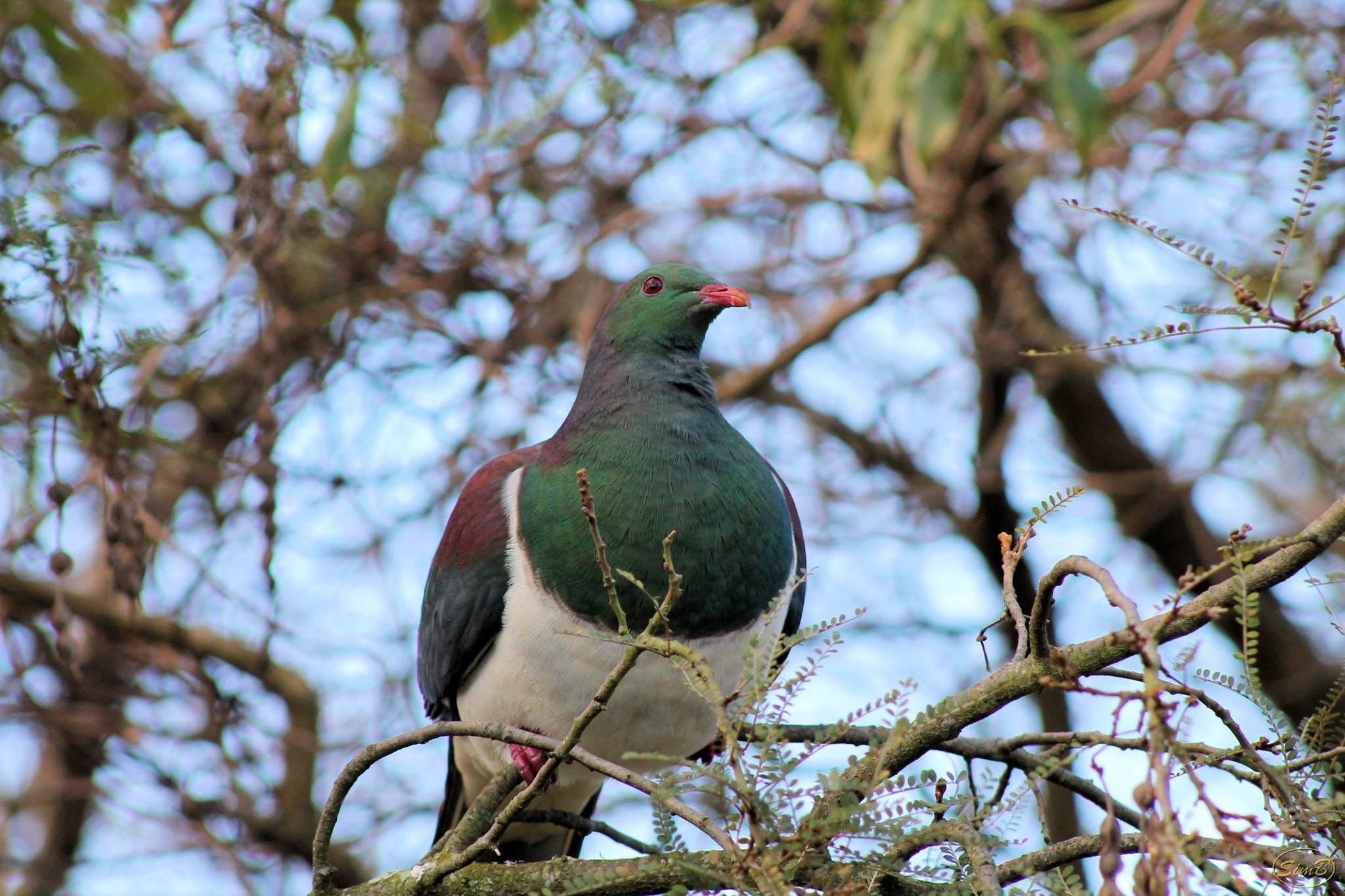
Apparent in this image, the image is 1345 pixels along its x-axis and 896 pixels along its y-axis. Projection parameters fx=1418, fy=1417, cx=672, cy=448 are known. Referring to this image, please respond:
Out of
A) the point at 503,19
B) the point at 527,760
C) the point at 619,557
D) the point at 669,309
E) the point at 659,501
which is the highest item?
the point at 503,19

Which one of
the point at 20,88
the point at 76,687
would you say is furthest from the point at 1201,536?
the point at 20,88

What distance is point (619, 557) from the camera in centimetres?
282

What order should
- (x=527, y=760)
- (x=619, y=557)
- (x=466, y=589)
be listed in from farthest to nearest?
(x=466, y=589) → (x=527, y=760) → (x=619, y=557)

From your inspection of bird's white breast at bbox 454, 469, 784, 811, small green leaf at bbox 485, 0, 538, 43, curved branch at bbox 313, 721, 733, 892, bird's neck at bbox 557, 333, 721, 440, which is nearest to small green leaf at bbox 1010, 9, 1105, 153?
bird's neck at bbox 557, 333, 721, 440

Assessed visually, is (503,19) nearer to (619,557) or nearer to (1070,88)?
(1070,88)

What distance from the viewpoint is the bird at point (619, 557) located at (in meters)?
2.85

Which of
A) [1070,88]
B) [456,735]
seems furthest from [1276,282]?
[1070,88]

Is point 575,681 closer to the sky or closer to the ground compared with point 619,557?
closer to the ground

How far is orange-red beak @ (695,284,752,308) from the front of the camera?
337 cm

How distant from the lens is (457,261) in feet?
17.7

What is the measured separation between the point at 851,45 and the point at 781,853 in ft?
14.5

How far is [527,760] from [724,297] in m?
1.17

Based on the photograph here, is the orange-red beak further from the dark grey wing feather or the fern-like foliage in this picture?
the fern-like foliage

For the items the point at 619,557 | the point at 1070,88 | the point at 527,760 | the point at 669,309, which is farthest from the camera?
the point at 1070,88
